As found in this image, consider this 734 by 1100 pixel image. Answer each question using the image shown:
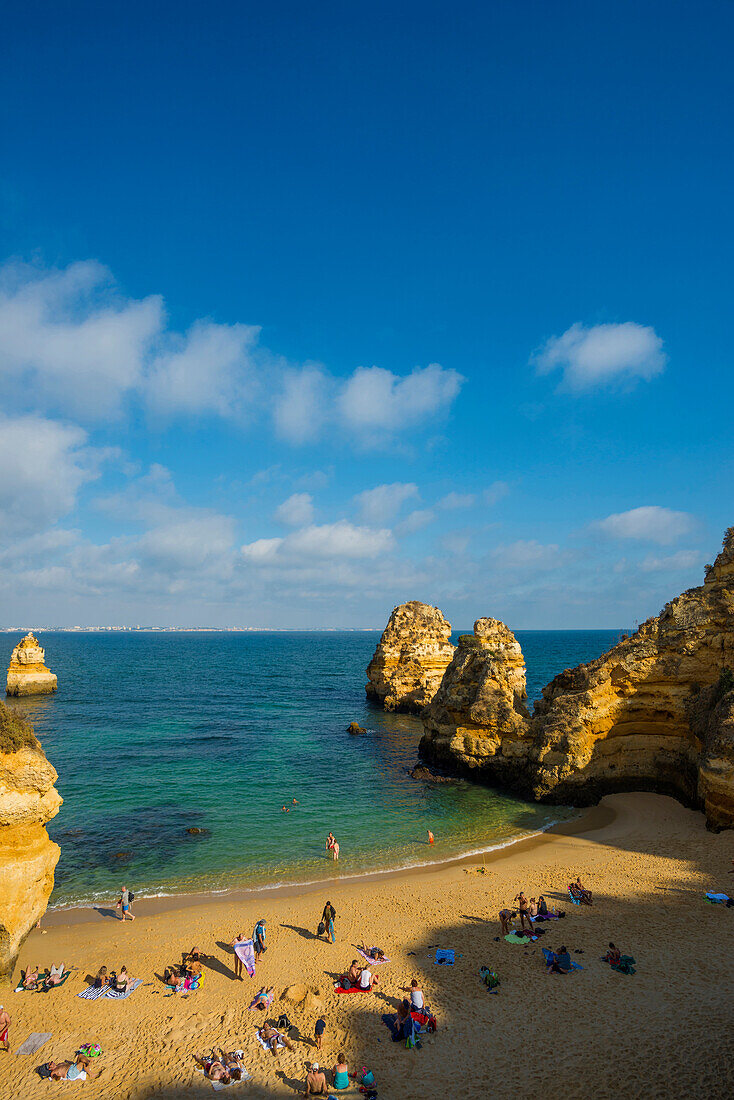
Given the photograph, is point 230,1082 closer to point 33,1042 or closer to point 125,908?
point 33,1042

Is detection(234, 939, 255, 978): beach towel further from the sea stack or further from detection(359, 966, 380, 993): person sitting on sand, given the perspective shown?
the sea stack

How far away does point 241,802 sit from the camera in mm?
30922

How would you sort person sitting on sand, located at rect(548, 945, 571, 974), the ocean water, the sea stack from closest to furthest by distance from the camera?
1. person sitting on sand, located at rect(548, 945, 571, 974)
2. the ocean water
3. the sea stack

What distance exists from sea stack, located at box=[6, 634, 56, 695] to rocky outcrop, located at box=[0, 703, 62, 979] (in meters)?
63.8

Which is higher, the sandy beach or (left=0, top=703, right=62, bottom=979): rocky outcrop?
(left=0, top=703, right=62, bottom=979): rocky outcrop

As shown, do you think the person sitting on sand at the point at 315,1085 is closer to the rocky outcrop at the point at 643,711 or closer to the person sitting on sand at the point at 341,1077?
the person sitting on sand at the point at 341,1077

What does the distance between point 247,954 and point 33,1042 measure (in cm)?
546

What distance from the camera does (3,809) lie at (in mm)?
13898

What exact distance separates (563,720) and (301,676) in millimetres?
75995

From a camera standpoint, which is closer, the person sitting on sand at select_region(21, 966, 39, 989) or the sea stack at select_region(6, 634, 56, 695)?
the person sitting on sand at select_region(21, 966, 39, 989)

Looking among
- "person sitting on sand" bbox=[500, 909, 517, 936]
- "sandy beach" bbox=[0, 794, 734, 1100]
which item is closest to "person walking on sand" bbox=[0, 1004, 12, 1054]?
"sandy beach" bbox=[0, 794, 734, 1100]

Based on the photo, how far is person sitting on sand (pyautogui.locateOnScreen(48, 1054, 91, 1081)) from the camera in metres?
11.7

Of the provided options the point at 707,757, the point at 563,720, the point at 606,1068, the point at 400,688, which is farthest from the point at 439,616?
the point at 606,1068

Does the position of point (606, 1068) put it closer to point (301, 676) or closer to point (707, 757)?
point (707, 757)
